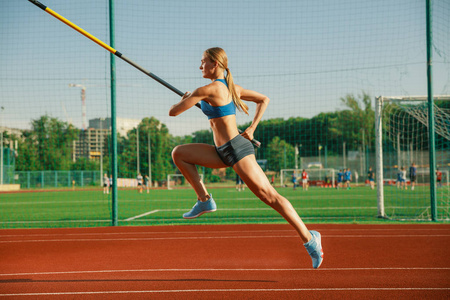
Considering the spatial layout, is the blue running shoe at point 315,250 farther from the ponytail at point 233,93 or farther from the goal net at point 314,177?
the goal net at point 314,177

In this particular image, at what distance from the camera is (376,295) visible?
5.36 metres

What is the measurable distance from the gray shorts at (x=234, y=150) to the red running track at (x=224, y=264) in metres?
1.70

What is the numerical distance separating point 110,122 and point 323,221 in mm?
6916

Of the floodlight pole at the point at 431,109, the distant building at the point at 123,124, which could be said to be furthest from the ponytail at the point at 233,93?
the floodlight pole at the point at 431,109

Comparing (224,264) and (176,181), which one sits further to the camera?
(176,181)

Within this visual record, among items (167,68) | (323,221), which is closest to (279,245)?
(323,221)

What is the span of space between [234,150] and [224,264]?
3.29 metres

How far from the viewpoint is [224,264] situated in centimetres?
739

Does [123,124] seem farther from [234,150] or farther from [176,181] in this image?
[176,181]

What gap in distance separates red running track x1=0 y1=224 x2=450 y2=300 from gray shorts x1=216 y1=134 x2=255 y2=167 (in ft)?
5.59

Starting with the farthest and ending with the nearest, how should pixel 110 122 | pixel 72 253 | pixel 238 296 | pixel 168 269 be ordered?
pixel 110 122
pixel 72 253
pixel 168 269
pixel 238 296

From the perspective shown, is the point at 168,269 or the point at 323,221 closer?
the point at 168,269

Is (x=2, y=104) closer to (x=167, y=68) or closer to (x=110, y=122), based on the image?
(x=110, y=122)

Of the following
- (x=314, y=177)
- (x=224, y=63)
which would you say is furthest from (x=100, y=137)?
(x=224, y=63)
